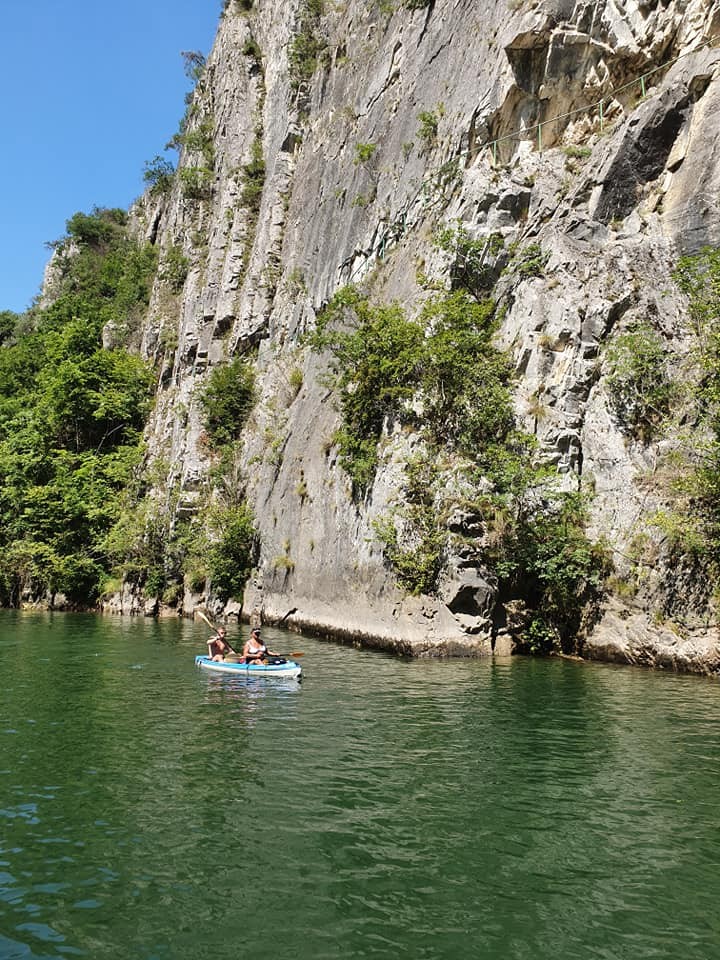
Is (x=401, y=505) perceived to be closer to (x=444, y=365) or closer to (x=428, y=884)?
(x=444, y=365)

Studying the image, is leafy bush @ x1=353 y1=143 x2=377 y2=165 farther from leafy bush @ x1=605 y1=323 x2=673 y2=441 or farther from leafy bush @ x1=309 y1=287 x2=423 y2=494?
leafy bush @ x1=605 y1=323 x2=673 y2=441

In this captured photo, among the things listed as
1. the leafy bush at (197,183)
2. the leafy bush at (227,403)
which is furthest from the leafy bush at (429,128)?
the leafy bush at (197,183)

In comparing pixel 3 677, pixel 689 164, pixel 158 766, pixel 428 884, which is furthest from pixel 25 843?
pixel 689 164

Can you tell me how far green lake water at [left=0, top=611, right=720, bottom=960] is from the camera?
5.06m

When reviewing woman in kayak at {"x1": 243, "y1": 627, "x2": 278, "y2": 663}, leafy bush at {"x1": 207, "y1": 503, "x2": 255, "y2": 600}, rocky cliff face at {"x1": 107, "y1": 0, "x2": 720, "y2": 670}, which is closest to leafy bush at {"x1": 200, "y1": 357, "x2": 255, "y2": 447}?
rocky cliff face at {"x1": 107, "y1": 0, "x2": 720, "y2": 670}

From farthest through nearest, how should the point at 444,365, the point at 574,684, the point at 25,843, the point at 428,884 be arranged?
1. the point at 444,365
2. the point at 574,684
3. the point at 25,843
4. the point at 428,884

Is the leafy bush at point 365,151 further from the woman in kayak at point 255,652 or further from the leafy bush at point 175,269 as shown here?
the woman in kayak at point 255,652

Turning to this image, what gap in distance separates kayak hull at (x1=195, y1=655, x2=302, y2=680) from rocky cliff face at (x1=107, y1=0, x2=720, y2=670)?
4.17 metres

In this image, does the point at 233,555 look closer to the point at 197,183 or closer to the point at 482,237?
the point at 482,237

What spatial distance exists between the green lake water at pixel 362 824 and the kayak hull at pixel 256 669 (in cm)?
150

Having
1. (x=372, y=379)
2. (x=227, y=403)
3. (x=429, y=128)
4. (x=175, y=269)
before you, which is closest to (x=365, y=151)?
(x=429, y=128)

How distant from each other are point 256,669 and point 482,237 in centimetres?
1416

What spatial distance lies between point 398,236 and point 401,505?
41.7 ft

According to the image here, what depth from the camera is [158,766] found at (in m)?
8.92
